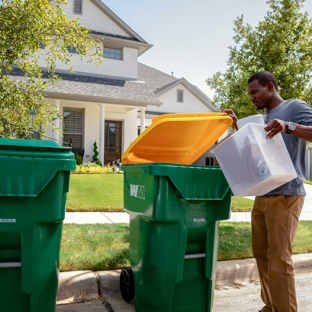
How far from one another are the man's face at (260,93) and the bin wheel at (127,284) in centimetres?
184

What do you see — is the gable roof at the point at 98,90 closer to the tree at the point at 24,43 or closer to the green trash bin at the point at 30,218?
the tree at the point at 24,43

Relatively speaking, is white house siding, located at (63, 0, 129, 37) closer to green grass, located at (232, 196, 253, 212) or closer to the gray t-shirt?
green grass, located at (232, 196, 253, 212)

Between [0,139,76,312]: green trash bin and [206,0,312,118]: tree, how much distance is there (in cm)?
453

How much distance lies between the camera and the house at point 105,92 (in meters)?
15.7

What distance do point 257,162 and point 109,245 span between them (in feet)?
8.13

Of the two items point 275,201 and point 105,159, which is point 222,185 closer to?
point 275,201

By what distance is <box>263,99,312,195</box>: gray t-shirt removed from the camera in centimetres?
253

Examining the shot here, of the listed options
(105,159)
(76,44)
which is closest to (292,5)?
(76,44)

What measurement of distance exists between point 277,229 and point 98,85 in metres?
14.5

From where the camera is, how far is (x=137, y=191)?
296 cm

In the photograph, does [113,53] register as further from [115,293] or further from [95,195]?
[115,293]

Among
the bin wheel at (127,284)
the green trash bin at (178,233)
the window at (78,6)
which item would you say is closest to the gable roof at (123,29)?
the window at (78,6)

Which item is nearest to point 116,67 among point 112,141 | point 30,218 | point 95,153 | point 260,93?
point 112,141

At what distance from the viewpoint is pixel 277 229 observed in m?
2.57
